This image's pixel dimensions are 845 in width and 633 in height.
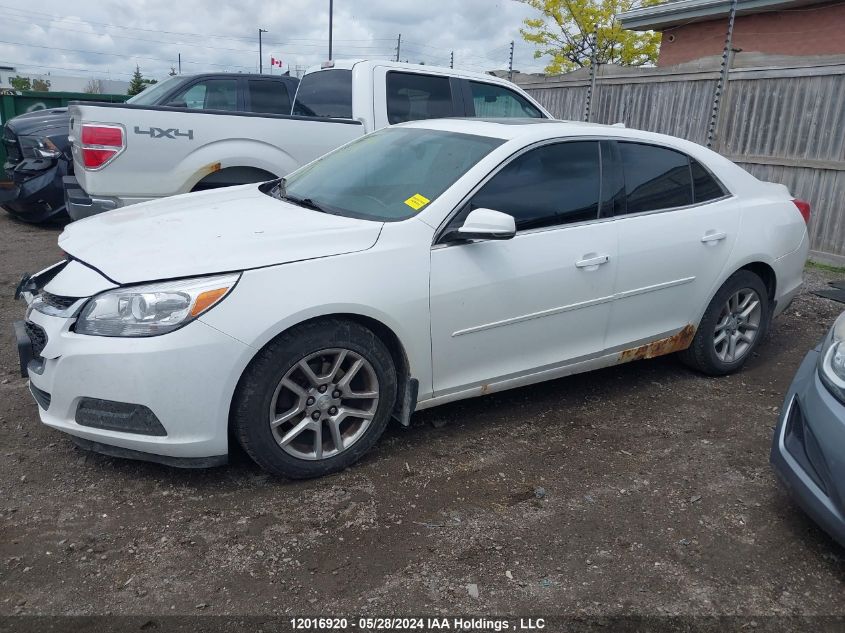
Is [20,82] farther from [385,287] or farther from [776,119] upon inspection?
[385,287]

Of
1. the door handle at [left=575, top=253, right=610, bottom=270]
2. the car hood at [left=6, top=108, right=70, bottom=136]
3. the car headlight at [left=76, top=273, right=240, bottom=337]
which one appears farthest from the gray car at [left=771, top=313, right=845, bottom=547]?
the car hood at [left=6, top=108, right=70, bottom=136]

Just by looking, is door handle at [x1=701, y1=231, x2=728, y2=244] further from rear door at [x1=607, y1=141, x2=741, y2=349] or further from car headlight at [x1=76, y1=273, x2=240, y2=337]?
car headlight at [x1=76, y1=273, x2=240, y2=337]

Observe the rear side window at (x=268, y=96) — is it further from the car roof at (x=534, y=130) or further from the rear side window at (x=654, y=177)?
the rear side window at (x=654, y=177)

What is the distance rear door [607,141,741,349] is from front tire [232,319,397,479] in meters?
1.55

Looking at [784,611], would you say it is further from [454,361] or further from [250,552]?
[250,552]

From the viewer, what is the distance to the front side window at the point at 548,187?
3.77 m

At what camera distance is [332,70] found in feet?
24.0

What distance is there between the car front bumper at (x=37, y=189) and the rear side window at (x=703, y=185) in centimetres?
744

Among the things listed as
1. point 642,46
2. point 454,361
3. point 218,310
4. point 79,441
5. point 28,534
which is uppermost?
point 642,46

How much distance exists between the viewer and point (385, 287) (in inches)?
131

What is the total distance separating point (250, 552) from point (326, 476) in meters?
0.63

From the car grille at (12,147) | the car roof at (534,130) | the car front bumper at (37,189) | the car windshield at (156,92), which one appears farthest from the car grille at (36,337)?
the car grille at (12,147)

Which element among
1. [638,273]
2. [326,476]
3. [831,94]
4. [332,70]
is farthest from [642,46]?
[326,476]

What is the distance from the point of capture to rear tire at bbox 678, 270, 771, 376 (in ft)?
15.3
